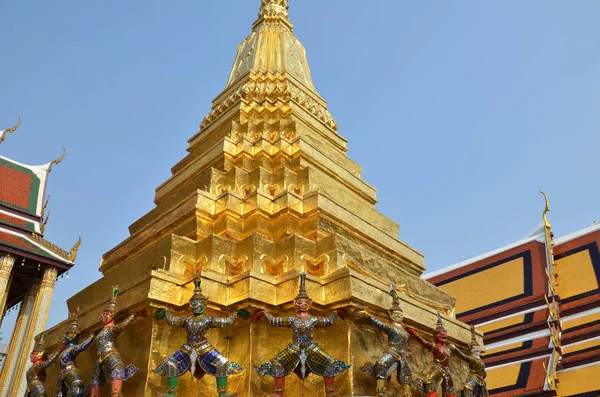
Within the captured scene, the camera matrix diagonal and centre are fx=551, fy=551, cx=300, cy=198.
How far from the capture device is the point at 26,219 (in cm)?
2025

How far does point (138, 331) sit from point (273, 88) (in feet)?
19.8

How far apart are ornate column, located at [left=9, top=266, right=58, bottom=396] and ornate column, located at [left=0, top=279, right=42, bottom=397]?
11cm

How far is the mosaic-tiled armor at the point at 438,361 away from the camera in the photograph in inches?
243

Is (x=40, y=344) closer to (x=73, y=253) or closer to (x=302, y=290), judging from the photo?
(x=302, y=290)

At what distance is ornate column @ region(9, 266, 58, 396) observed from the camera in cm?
1633

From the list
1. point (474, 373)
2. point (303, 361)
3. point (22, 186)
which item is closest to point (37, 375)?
point (303, 361)

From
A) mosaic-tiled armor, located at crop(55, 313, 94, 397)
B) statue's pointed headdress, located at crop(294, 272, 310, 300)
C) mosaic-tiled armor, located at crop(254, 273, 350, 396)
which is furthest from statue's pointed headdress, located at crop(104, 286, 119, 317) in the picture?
statue's pointed headdress, located at crop(294, 272, 310, 300)

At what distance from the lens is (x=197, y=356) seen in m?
5.48

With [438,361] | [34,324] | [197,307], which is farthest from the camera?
[34,324]

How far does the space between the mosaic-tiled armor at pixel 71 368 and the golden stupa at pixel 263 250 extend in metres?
0.30

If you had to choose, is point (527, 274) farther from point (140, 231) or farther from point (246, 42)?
point (140, 231)

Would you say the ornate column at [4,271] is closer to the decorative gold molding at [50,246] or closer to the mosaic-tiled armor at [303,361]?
the decorative gold molding at [50,246]

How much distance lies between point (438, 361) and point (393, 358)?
94 centimetres

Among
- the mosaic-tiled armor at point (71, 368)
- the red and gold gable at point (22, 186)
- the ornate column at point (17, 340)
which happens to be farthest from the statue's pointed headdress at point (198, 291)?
the red and gold gable at point (22, 186)
